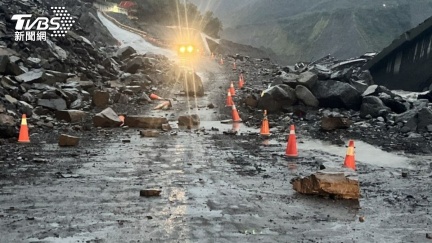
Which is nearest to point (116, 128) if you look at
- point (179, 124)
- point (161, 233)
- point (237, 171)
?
point (179, 124)

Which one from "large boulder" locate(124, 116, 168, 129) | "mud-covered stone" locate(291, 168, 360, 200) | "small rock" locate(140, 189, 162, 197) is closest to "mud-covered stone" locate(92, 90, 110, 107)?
"large boulder" locate(124, 116, 168, 129)

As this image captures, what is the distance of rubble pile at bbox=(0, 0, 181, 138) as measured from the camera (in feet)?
42.3

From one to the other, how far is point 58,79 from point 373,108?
1078cm

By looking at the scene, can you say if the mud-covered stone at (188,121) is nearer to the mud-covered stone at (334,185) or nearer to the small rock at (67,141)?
the small rock at (67,141)

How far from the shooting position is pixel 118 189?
650 centimetres

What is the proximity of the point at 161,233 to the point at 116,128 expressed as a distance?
25.7 feet

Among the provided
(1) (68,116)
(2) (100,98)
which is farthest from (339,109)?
(1) (68,116)

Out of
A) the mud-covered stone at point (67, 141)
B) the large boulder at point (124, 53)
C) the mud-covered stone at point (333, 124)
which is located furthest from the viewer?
the large boulder at point (124, 53)

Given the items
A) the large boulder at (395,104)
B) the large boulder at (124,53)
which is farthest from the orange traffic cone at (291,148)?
the large boulder at (124,53)

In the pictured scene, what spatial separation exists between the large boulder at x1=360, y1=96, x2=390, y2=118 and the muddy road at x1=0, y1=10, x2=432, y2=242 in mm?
3370

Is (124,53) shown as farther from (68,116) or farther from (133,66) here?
(68,116)

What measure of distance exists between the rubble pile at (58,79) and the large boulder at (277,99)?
15.2 ft

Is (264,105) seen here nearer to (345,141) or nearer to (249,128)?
(249,128)

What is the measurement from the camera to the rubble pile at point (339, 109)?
40.3ft
